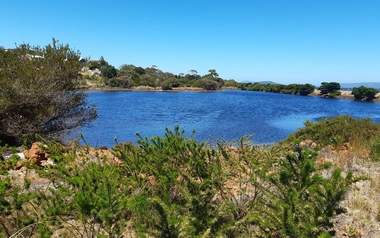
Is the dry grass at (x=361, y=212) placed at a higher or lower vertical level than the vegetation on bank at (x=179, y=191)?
lower

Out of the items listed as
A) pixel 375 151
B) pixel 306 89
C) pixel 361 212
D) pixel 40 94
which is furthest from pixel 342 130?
pixel 306 89

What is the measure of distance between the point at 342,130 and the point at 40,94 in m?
11.2

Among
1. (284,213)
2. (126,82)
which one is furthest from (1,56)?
(126,82)

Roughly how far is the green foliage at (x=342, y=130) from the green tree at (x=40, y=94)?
920 cm

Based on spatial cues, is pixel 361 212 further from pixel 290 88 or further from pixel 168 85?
pixel 290 88

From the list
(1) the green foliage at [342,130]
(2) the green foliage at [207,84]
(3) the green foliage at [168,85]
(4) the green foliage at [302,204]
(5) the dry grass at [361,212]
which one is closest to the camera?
(4) the green foliage at [302,204]

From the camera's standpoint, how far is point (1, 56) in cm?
1013

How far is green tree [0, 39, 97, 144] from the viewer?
30.6 ft

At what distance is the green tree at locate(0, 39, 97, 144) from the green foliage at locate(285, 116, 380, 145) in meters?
9.20

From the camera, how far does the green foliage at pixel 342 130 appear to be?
9531mm

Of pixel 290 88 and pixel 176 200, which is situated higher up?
pixel 176 200

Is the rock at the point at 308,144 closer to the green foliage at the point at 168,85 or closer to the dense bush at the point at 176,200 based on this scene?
the dense bush at the point at 176,200

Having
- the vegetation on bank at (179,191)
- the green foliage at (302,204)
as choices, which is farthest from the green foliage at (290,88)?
the green foliage at (302,204)

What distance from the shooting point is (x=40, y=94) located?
9.84 m
